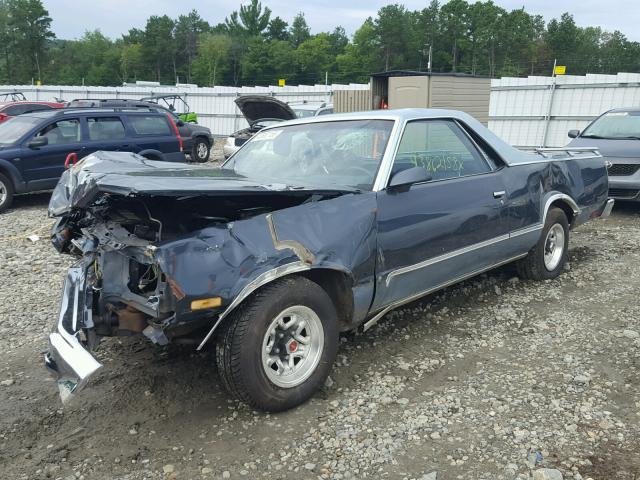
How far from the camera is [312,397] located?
3.35 metres

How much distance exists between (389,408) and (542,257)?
2.79 metres

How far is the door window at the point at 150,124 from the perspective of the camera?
1096 cm

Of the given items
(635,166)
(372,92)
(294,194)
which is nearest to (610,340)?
(294,194)

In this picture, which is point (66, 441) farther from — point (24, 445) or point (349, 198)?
point (349, 198)

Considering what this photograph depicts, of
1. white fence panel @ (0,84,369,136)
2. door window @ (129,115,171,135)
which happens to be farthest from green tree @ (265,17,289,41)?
door window @ (129,115,171,135)

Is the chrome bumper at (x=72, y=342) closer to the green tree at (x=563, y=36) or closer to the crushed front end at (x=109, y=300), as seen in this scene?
the crushed front end at (x=109, y=300)

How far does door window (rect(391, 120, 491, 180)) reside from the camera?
13.1ft

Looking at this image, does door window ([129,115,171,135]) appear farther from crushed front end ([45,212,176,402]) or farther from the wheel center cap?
the wheel center cap

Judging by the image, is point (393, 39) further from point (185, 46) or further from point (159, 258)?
point (159, 258)

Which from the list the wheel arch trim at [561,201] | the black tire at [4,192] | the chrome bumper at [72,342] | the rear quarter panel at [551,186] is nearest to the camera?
the chrome bumper at [72,342]

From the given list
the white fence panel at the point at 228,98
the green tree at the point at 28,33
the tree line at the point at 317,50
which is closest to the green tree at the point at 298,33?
the tree line at the point at 317,50

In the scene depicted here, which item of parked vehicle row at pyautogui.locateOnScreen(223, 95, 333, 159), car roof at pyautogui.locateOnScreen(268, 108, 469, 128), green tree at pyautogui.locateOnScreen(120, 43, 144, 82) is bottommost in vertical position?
parked vehicle row at pyautogui.locateOnScreen(223, 95, 333, 159)

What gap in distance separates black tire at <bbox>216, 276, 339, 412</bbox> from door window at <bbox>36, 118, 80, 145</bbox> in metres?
8.57

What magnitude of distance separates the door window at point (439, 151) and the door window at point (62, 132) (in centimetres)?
807
